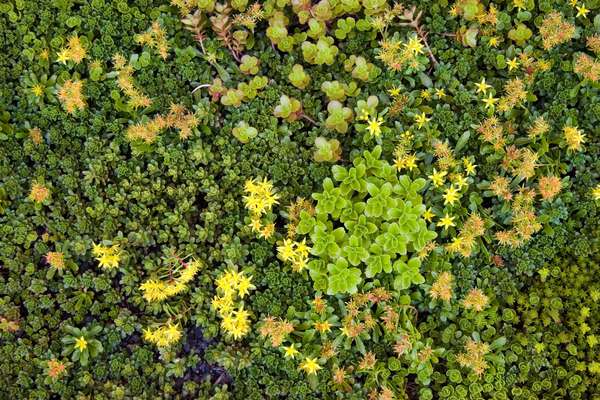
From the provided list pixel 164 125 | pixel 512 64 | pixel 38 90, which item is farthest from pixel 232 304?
pixel 512 64

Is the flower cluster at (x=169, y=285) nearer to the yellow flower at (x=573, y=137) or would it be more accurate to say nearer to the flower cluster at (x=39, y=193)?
the flower cluster at (x=39, y=193)

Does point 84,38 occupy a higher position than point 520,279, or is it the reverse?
point 84,38

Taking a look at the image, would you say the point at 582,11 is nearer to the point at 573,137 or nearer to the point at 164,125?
the point at 573,137

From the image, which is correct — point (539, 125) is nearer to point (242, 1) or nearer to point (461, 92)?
point (461, 92)

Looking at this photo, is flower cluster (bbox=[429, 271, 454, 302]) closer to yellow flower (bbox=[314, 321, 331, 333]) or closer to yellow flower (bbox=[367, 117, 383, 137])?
yellow flower (bbox=[314, 321, 331, 333])

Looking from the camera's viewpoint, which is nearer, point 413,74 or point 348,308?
point 348,308

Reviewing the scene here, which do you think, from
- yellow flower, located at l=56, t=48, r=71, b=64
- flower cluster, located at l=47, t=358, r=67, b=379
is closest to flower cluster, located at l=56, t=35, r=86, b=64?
yellow flower, located at l=56, t=48, r=71, b=64

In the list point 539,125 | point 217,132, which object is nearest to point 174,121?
point 217,132
